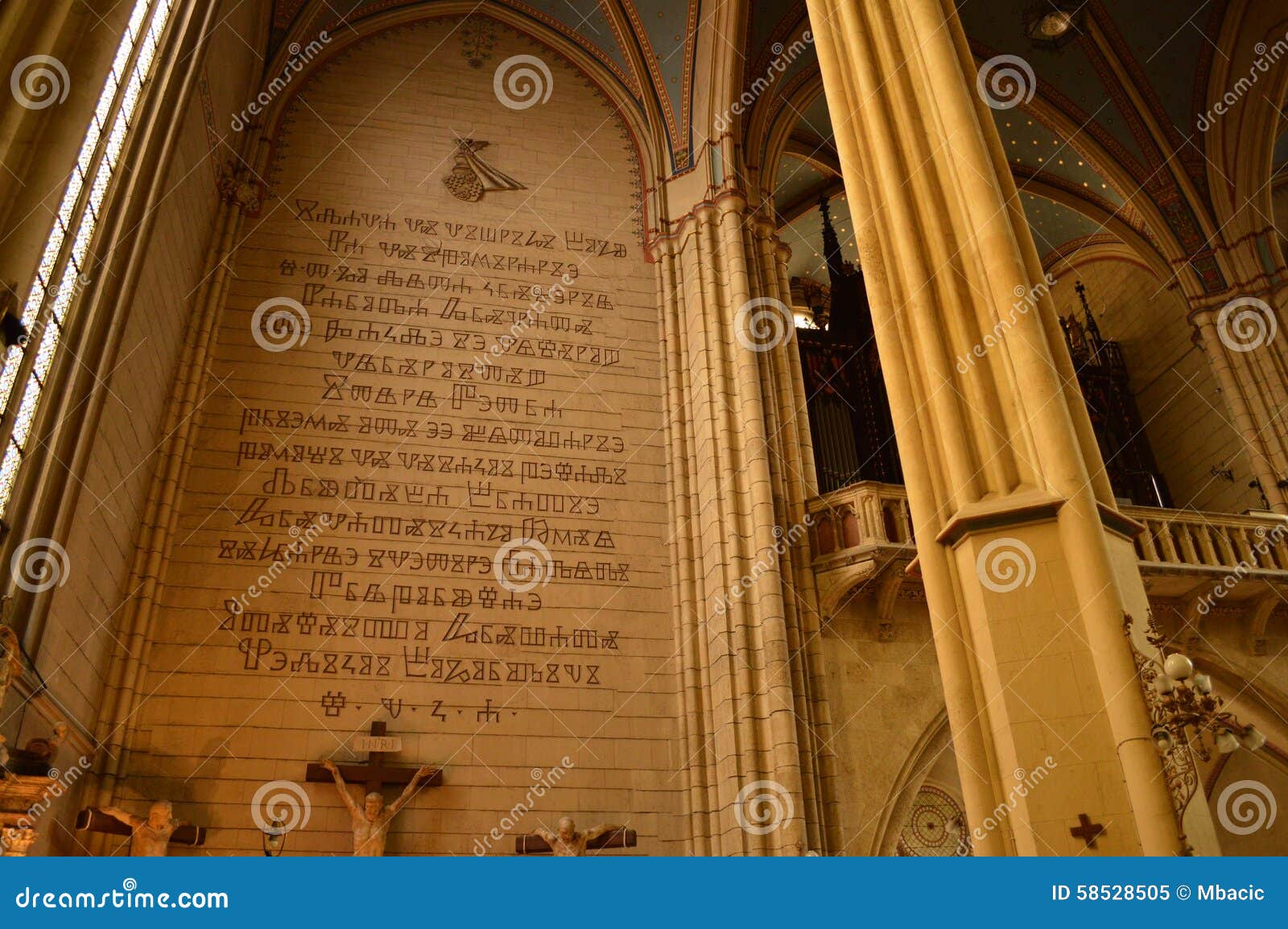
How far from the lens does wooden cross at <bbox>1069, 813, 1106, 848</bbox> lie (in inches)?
152

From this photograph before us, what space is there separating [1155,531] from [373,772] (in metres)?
7.96

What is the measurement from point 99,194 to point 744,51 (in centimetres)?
748

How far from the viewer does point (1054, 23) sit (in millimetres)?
13297

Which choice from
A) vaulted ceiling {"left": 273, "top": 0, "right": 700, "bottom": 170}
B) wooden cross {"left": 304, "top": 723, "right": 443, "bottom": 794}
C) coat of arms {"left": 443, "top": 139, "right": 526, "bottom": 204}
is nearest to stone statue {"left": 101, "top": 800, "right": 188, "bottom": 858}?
wooden cross {"left": 304, "top": 723, "right": 443, "bottom": 794}

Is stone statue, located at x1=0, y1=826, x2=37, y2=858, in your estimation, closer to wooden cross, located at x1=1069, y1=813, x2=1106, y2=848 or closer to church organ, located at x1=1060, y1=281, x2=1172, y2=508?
wooden cross, located at x1=1069, y1=813, x2=1106, y2=848

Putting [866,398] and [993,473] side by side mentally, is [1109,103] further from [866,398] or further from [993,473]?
[993,473]

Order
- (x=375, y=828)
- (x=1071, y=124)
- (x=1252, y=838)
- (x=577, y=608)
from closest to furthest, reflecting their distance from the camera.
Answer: (x=375, y=828), (x=577, y=608), (x=1252, y=838), (x=1071, y=124)

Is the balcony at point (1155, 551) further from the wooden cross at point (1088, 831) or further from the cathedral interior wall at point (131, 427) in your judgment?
the cathedral interior wall at point (131, 427)

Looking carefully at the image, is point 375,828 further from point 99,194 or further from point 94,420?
point 99,194

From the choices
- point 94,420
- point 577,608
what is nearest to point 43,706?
point 94,420

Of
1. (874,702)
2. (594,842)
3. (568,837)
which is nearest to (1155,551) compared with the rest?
(874,702)

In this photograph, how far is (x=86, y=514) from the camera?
7.41 metres

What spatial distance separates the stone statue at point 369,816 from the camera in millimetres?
7980

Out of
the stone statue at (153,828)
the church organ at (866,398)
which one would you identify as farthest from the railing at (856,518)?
the stone statue at (153,828)
